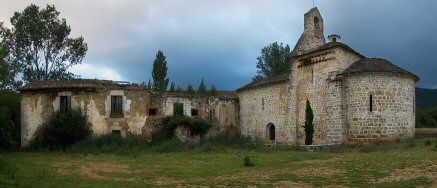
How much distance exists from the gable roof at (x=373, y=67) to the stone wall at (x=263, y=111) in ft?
19.7

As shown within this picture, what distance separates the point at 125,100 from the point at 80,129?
13.2ft

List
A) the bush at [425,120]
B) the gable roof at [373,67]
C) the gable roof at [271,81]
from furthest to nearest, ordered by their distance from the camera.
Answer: the bush at [425,120] < the gable roof at [271,81] < the gable roof at [373,67]

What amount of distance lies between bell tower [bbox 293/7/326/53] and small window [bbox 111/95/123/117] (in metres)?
13.4

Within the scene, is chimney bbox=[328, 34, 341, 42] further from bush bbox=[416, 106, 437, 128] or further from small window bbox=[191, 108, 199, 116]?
bush bbox=[416, 106, 437, 128]

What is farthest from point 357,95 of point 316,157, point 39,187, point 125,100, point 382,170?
point 39,187

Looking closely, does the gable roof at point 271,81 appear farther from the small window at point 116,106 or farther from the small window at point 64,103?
the small window at point 64,103

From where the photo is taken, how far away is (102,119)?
35094mm

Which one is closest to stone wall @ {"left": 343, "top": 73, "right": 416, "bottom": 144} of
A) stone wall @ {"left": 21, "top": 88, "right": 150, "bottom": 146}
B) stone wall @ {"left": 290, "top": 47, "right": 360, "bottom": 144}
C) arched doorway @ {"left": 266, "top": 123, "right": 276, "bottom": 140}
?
stone wall @ {"left": 290, "top": 47, "right": 360, "bottom": 144}

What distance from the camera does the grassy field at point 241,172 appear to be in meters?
15.5

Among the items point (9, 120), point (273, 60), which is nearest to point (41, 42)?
point (9, 120)

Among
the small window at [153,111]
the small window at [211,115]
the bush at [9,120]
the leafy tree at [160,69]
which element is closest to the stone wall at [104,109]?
the small window at [153,111]

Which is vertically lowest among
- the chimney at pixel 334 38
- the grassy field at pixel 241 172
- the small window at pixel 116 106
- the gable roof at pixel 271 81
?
the grassy field at pixel 241 172

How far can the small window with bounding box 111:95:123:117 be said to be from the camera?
35.5m

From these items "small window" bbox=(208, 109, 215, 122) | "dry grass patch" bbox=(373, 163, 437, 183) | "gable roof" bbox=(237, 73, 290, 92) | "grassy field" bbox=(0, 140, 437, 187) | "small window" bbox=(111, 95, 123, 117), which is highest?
"gable roof" bbox=(237, 73, 290, 92)
